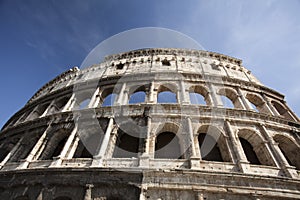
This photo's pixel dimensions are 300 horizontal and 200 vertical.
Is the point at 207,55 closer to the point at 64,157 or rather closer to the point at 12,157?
the point at 64,157

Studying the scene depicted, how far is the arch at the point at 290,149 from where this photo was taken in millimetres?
9134

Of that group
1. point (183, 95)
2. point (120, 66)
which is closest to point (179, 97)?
point (183, 95)

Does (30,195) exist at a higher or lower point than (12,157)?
lower

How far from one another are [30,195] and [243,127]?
10515 mm

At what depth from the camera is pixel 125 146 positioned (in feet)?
30.2

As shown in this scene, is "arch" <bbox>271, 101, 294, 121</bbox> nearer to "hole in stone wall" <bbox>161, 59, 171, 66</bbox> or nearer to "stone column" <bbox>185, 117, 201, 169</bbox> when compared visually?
"stone column" <bbox>185, 117, 201, 169</bbox>

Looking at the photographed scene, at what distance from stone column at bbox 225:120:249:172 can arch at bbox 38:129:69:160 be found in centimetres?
905

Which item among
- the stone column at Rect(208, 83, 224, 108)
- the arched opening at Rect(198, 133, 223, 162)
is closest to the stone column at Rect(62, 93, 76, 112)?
the arched opening at Rect(198, 133, 223, 162)

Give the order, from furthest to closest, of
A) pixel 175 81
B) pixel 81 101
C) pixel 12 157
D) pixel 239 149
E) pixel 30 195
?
pixel 81 101 → pixel 175 81 → pixel 12 157 → pixel 239 149 → pixel 30 195

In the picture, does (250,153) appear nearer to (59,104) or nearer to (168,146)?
(168,146)

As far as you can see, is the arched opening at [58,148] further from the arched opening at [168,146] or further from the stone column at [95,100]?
the arched opening at [168,146]

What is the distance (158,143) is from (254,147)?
5.14 m

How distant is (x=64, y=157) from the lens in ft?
27.4

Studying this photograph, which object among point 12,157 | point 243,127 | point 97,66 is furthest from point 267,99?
point 12,157
